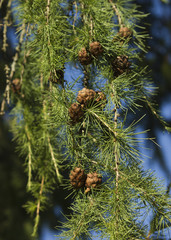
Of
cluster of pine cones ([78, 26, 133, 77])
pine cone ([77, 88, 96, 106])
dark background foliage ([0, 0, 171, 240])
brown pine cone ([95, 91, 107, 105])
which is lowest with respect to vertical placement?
dark background foliage ([0, 0, 171, 240])

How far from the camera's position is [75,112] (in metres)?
0.50

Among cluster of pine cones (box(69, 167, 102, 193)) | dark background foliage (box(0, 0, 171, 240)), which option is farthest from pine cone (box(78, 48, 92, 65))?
dark background foliage (box(0, 0, 171, 240))

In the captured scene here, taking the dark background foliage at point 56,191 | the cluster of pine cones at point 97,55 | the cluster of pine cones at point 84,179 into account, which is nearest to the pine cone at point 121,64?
the cluster of pine cones at point 97,55

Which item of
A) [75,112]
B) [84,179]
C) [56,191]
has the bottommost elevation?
[56,191]

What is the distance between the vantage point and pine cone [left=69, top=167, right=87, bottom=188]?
0.51 metres

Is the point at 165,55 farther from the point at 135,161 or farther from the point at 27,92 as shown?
the point at 135,161

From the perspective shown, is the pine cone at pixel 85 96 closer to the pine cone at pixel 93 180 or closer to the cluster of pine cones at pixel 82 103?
the cluster of pine cones at pixel 82 103

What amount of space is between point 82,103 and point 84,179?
0.45ft

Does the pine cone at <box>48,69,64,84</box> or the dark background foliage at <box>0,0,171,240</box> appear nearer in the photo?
the pine cone at <box>48,69,64,84</box>

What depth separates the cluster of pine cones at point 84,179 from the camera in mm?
497

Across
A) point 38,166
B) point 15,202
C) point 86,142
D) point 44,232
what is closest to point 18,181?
point 15,202

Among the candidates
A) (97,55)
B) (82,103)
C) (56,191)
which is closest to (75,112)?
(82,103)

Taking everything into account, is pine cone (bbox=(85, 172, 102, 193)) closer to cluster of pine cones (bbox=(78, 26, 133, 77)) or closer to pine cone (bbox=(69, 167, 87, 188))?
pine cone (bbox=(69, 167, 87, 188))

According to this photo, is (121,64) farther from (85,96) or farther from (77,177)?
(77,177)
